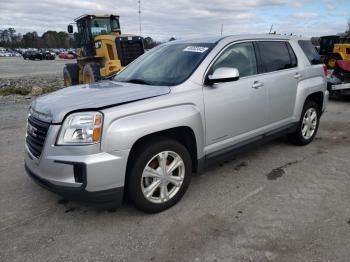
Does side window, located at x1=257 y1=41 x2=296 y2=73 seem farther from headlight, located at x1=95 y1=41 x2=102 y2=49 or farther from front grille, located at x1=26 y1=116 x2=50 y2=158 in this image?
headlight, located at x1=95 y1=41 x2=102 y2=49

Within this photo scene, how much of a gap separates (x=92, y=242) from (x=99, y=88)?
169cm

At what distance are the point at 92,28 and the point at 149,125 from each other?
36.5 feet

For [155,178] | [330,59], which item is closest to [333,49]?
[330,59]

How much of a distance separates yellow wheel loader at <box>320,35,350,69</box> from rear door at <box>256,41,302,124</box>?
1357 centimetres

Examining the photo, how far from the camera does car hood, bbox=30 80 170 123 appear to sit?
3072 millimetres

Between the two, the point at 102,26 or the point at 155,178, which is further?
the point at 102,26

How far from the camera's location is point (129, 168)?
3207 mm

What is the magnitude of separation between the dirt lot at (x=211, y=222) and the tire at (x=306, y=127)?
771 mm

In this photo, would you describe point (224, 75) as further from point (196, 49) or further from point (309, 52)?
point (309, 52)

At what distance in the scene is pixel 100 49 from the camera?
480 inches

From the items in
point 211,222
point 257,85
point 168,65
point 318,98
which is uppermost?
point 168,65

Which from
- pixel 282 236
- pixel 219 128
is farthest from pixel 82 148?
pixel 282 236

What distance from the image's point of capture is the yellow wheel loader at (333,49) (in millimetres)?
19266

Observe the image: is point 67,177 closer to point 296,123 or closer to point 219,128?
point 219,128
